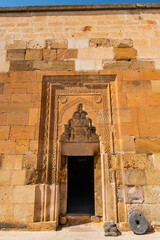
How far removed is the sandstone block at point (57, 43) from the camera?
4.36 metres

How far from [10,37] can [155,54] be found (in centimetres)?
380

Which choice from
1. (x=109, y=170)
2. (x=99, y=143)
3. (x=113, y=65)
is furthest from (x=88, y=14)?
(x=109, y=170)

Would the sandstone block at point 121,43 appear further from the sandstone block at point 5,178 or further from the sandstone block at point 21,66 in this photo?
the sandstone block at point 5,178

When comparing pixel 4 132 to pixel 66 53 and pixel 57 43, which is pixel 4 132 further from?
pixel 57 43

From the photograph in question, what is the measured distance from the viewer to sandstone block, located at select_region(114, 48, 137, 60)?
4254 millimetres

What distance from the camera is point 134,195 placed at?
3.29 metres

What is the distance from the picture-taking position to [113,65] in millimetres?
4195

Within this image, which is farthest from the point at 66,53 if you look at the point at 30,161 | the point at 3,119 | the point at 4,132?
the point at 30,161

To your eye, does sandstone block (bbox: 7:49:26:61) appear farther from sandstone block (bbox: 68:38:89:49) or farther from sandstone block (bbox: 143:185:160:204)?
sandstone block (bbox: 143:185:160:204)

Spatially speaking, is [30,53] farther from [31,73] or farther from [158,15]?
[158,15]

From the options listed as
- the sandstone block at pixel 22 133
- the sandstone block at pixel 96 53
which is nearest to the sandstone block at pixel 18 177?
the sandstone block at pixel 22 133

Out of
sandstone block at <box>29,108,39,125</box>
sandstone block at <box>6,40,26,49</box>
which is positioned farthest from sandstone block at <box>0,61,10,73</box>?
sandstone block at <box>29,108,39,125</box>

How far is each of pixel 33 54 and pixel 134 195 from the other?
398 centimetres

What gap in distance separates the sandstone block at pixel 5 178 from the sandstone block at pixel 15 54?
2.74 metres
